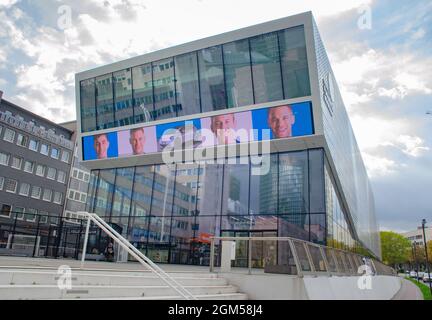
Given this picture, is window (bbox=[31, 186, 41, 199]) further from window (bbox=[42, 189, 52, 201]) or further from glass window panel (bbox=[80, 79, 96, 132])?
glass window panel (bbox=[80, 79, 96, 132])

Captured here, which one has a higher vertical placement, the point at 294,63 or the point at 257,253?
the point at 294,63

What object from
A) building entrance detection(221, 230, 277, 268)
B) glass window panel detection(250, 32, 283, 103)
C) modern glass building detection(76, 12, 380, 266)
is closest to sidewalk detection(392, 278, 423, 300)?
modern glass building detection(76, 12, 380, 266)

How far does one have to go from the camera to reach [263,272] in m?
9.74

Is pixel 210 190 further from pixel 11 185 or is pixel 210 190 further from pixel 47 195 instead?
pixel 47 195

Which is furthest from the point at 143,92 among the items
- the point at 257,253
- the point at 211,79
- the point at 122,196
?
the point at 257,253

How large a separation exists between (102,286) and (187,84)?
695 inches

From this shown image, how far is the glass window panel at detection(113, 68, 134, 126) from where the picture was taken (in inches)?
979

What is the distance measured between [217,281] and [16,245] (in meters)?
13.9

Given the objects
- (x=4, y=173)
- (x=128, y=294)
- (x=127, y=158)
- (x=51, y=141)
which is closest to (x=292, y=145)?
(x=127, y=158)

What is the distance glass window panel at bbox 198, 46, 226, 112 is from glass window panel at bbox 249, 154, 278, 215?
4761 millimetres

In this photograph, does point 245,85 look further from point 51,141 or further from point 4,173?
point 51,141

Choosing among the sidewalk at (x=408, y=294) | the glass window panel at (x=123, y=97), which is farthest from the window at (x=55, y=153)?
the sidewalk at (x=408, y=294)

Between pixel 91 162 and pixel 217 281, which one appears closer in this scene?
pixel 217 281

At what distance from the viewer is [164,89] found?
23562 millimetres
